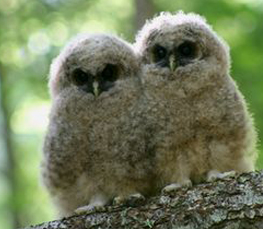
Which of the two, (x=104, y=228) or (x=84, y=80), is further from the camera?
(x=84, y=80)

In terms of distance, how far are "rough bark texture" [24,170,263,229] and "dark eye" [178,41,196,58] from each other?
1298 mm

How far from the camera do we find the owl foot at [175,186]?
5.45 meters

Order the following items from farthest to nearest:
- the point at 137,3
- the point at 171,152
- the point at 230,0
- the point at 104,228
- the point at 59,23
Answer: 1. the point at 59,23
2. the point at 230,0
3. the point at 137,3
4. the point at 171,152
5. the point at 104,228

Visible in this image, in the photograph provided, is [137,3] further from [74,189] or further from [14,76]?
[14,76]

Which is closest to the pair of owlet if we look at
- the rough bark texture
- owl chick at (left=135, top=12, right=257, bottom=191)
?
owl chick at (left=135, top=12, right=257, bottom=191)

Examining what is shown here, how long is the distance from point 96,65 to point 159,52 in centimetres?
54

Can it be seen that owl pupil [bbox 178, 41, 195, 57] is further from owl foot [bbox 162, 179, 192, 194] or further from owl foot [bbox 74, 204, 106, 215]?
owl foot [bbox 74, 204, 106, 215]

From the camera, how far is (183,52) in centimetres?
612

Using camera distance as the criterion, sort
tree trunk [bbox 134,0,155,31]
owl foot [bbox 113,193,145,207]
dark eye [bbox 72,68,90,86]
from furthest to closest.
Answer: tree trunk [bbox 134,0,155,31]
dark eye [bbox 72,68,90,86]
owl foot [bbox 113,193,145,207]

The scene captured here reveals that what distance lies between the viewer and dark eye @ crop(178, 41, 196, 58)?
608 cm

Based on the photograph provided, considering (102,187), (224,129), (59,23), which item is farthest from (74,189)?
(59,23)

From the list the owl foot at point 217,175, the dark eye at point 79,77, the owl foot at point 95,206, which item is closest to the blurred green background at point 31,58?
the dark eye at point 79,77

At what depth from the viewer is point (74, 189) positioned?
5.97 meters

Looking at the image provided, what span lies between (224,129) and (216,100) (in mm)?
264
